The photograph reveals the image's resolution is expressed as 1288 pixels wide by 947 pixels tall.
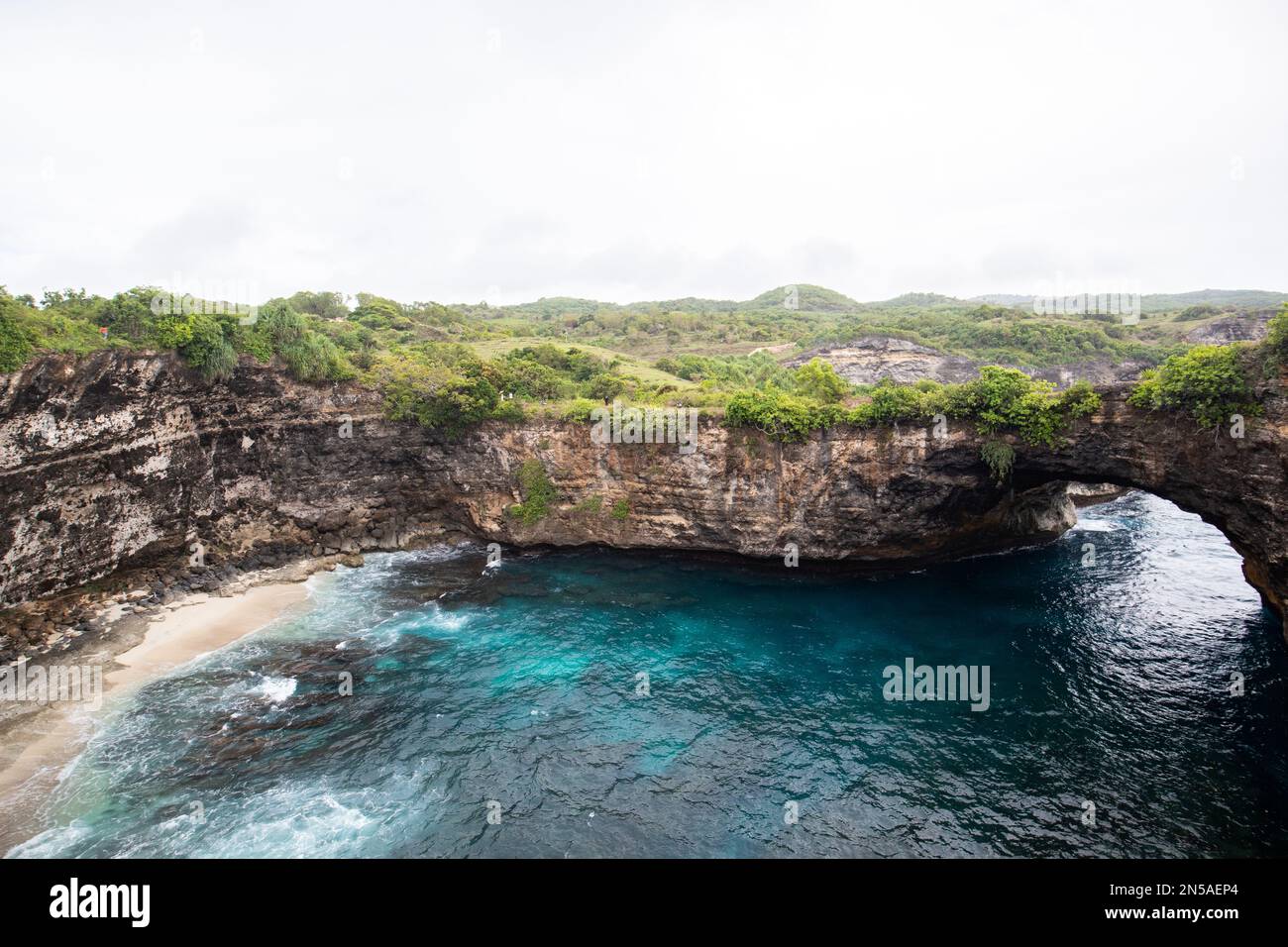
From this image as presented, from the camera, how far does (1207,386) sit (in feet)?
76.5

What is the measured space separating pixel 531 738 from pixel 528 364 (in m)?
27.1

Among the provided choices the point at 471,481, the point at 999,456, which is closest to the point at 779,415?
the point at 999,456

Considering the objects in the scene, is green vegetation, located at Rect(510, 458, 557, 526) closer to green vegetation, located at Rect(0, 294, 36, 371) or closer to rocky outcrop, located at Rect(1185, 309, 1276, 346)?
green vegetation, located at Rect(0, 294, 36, 371)

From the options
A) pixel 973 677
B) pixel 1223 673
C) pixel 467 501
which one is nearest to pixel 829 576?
pixel 973 677

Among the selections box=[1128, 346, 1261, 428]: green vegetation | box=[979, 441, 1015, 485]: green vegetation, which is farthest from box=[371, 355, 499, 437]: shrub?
box=[1128, 346, 1261, 428]: green vegetation

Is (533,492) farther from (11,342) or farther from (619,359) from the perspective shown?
(619,359)

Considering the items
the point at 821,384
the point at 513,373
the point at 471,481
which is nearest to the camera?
the point at 821,384

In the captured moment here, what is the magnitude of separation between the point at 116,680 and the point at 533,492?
68.9 ft

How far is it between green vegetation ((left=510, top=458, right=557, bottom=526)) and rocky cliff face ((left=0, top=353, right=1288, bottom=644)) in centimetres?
55

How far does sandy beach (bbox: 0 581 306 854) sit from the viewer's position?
63.7 feet

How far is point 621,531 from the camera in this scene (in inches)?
1474

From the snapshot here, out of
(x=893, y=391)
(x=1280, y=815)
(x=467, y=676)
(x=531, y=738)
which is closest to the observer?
(x=1280, y=815)

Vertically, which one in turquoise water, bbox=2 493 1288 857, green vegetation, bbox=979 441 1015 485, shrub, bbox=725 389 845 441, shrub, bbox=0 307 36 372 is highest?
shrub, bbox=0 307 36 372
